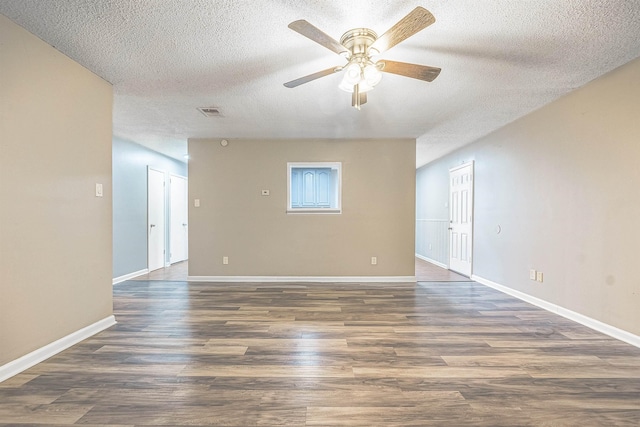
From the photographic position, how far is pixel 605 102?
2.70 meters

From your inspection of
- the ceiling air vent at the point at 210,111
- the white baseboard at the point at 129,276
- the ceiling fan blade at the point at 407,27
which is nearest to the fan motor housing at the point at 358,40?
the ceiling fan blade at the point at 407,27

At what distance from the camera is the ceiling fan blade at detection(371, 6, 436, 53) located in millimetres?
1580

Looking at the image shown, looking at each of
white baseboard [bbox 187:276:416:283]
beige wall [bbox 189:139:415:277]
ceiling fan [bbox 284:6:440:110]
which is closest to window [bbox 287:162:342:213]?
beige wall [bbox 189:139:415:277]

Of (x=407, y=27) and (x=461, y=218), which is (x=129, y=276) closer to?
(x=407, y=27)

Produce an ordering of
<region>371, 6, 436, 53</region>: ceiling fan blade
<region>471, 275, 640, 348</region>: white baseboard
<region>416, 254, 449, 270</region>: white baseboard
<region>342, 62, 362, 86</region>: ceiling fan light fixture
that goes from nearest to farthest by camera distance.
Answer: <region>371, 6, 436, 53</region>: ceiling fan blade → <region>342, 62, 362, 86</region>: ceiling fan light fixture → <region>471, 275, 640, 348</region>: white baseboard → <region>416, 254, 449, 270</region>: white baseboard

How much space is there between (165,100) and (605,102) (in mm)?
4284

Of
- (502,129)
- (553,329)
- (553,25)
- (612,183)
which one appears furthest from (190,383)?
(502,129)

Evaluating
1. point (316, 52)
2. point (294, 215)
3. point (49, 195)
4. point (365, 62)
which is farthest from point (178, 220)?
point (365, 62)

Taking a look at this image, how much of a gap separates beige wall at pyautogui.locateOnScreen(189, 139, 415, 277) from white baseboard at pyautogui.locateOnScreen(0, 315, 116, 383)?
215cm

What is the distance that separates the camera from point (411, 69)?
209 cm

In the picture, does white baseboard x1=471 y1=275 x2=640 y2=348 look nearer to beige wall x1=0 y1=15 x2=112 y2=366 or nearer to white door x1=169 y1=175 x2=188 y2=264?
beige wall x1=0 y1=15 x2=112 y2=366

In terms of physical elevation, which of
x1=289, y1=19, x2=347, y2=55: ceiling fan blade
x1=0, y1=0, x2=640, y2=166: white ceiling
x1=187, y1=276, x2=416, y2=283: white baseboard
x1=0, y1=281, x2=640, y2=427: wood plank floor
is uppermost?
x1=0, y1=0, x2=640, y2=166: white ceiling

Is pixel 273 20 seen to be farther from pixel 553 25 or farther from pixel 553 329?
pixel 553 329

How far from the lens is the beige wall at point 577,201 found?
252 centimetres
